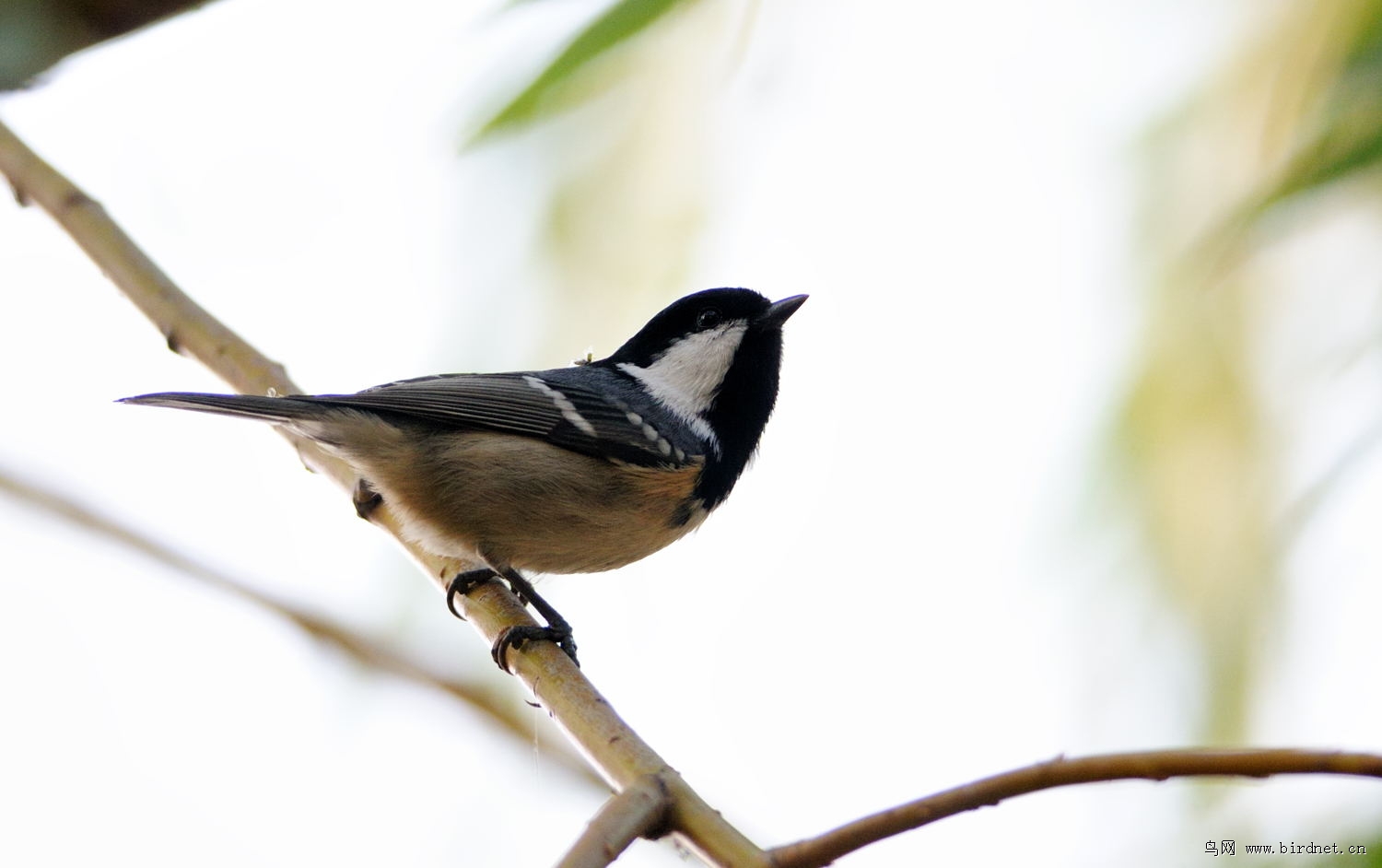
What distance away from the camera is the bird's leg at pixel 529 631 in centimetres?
168

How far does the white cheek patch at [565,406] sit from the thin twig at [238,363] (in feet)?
1.10

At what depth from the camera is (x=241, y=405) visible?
1711 millimetres

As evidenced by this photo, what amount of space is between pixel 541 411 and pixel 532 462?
0.40ft

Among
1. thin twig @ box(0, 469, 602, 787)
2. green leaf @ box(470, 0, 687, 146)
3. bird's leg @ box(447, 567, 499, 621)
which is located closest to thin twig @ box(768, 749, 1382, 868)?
thin twig @ box(0, 469, 602, 787)

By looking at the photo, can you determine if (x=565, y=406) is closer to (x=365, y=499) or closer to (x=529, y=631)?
(x=365, y=499)

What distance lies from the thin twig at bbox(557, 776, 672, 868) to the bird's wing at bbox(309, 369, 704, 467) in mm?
1162

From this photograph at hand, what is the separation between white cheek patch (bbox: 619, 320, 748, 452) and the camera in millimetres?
2469

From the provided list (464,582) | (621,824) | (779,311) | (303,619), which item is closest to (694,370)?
(779,311)

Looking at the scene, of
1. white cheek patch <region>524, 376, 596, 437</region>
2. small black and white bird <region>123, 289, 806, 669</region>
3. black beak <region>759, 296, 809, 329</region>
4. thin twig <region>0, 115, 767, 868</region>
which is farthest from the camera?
black beak <region>759, 296, 809, 329</region>

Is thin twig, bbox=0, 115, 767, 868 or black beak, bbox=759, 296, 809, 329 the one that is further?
black beak, bbox=759, 296, 809, 329

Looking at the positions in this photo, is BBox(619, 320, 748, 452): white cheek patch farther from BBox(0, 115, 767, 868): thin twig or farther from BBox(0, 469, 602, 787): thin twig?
BBox(0, 469, 602, 787): thin twig

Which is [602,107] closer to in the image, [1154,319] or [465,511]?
[465,511]

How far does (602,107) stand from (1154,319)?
0.89 metres

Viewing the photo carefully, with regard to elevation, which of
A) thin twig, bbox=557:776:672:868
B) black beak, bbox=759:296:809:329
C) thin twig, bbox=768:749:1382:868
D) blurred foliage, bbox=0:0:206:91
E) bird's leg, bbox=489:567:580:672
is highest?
blurred foliage, bbox=0:0:206:91
